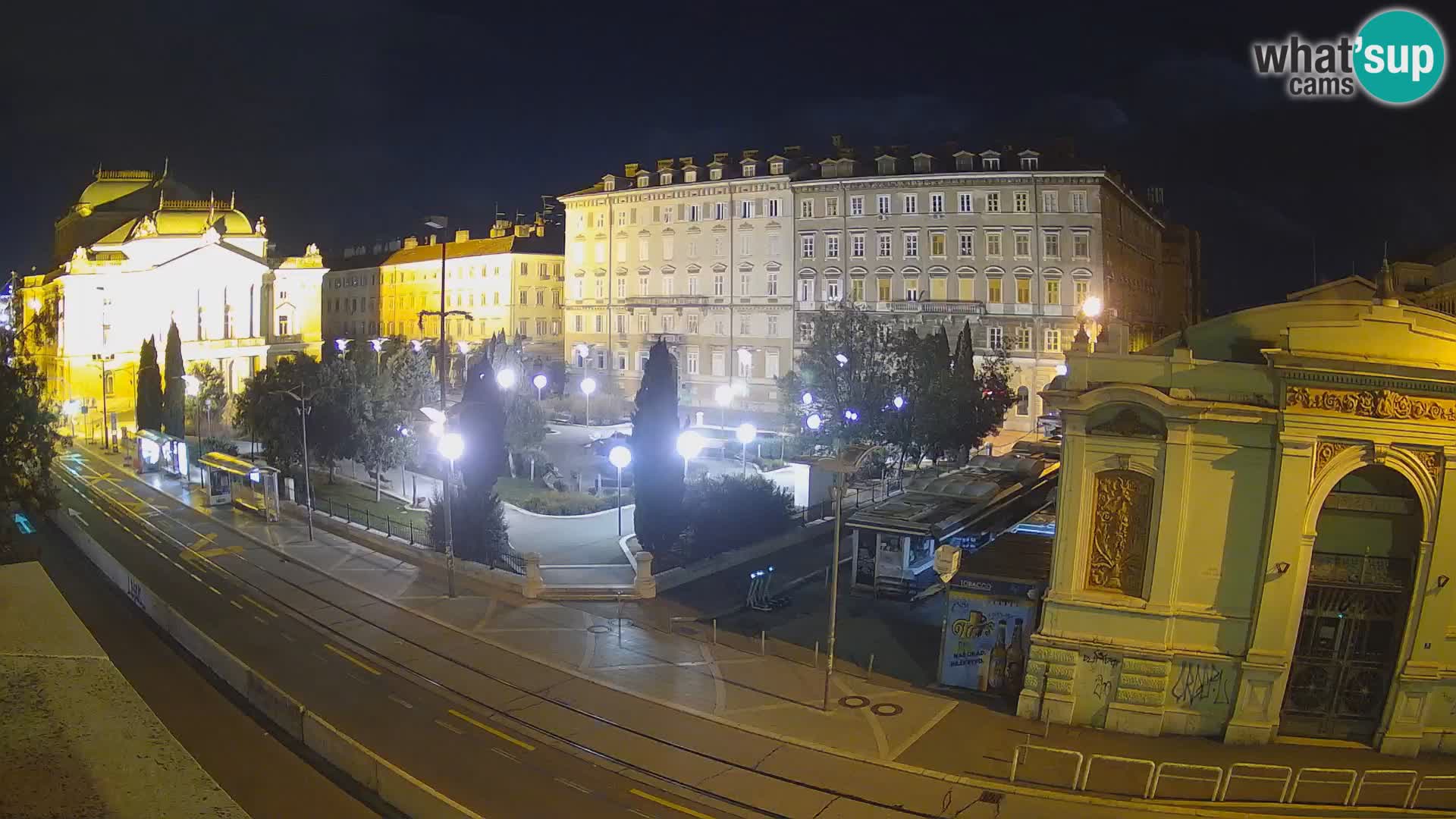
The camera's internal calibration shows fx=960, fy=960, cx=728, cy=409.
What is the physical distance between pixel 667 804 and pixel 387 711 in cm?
648

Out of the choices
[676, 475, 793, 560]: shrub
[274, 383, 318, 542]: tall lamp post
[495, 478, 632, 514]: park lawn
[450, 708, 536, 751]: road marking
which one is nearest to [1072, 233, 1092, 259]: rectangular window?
[676, 475, 793, 560]: shrub

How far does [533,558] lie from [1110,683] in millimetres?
14473

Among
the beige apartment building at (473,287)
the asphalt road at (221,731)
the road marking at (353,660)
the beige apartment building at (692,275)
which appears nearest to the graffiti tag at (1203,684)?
the asphalt road at (221,731)

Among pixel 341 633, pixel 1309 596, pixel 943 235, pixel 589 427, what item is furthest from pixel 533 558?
pixel 943 235

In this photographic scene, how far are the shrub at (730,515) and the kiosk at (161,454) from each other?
27.2 m

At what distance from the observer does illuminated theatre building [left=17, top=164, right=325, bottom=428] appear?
71812 millimetres

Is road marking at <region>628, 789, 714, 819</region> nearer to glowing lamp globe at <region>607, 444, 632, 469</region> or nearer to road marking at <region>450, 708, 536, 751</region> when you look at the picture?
road marking at <region>450, 708, 536, 751</region>

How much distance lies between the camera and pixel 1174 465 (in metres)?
16.3

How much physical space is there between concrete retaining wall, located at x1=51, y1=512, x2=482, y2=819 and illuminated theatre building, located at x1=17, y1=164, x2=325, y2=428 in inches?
1980

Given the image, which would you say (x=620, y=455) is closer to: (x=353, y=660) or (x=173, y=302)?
(x=353, y=660)

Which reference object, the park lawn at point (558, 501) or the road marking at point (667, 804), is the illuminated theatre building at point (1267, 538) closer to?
the road marking at point (667, 804)

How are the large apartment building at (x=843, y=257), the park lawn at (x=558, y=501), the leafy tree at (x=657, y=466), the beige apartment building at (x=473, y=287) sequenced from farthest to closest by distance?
the beige apartment building at (x=473, y=287) < the large apartment building at (x=843, y=257) < the park lawn at (x=558, y=501) < the leafy tree at (x=657, y=466)

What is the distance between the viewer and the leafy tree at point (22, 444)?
23.9 m

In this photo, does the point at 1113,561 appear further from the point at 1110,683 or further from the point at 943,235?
the point at 943,235
